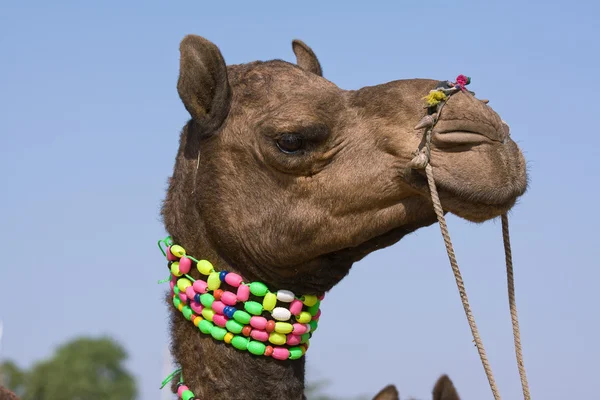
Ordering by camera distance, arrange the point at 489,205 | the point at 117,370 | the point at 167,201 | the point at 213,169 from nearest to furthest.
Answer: the point at 489,205 < the point at 213,169 < the point at 167,201 < the point at 117,370

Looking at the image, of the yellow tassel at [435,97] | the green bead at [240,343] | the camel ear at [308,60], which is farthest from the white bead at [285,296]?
the camel ear at [308,60]

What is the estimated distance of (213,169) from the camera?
5.69m

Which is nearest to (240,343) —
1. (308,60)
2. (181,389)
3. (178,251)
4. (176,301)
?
(181,389)

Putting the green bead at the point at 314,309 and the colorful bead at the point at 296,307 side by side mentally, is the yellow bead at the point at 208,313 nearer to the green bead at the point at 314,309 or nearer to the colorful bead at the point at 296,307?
the colorful bead at the point at 296,307

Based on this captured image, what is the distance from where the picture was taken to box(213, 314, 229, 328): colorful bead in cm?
549

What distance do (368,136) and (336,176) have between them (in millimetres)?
288

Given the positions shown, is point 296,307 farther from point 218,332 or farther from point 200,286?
point 200,286

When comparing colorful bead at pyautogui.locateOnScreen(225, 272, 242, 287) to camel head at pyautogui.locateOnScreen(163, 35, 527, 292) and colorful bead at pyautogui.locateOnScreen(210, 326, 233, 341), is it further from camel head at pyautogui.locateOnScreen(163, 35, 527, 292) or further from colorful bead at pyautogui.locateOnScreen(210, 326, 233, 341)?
colorful bead at pyautogui.locateOnScreen(210, 326, 233, 341)

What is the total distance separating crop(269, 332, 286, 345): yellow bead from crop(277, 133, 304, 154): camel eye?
1.04 m

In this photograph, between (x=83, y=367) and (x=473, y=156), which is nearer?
(x=473, y=156)

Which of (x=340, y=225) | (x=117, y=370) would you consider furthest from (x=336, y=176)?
(x=117, y=370)

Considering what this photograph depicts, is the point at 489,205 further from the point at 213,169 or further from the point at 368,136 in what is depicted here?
the point at 213,169

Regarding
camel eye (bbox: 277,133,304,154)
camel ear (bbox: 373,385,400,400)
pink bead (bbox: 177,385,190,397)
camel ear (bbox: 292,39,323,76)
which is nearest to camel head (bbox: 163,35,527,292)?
camel eye (bbox: 277,133,304,154)

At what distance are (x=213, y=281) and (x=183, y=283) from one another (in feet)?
0.72
